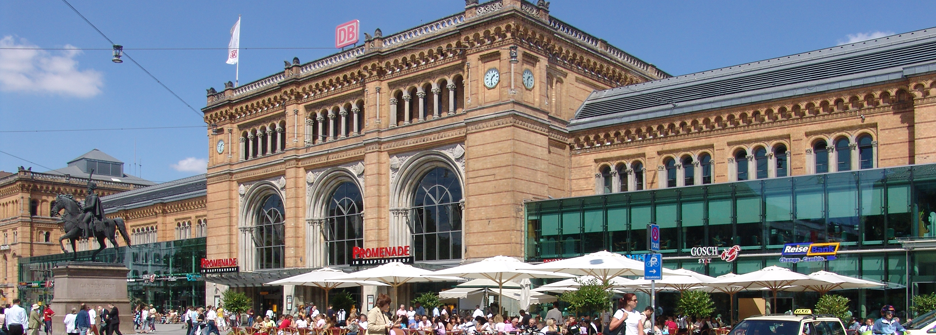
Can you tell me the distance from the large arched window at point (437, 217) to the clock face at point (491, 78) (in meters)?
4.85

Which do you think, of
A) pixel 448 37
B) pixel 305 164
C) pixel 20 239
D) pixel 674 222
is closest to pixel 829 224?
pixel 674 222

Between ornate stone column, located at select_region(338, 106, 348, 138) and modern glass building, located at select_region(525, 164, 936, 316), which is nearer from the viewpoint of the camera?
modern glass building, located at select_region(525, 164, 936, 316)

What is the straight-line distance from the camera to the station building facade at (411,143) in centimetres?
3697

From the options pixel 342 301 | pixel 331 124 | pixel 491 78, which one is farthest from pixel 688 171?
pixel 331 124

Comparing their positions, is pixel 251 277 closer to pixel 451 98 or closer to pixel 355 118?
pixel 355 118

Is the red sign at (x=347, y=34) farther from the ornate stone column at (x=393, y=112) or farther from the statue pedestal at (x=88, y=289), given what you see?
the statue pedestal at (x=88, y=289)

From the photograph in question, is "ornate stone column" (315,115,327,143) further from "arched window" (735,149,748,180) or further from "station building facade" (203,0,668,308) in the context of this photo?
"arched window" (735,149,748,180)

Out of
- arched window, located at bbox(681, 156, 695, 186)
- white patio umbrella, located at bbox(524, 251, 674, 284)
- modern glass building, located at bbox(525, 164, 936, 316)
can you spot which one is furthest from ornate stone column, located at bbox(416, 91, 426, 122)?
white patio umbrella, located at bbox(524, 251, 674, 284)

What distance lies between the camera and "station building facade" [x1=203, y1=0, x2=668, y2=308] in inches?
1455

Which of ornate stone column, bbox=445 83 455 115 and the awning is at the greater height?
ornate stone column, bbox=445 83 455 115

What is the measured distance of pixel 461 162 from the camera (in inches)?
1519

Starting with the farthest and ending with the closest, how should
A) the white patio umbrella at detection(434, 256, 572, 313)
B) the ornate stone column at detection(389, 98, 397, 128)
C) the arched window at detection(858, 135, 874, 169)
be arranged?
the ornate stone column at detection(389, 98, 397, 128) < the arched window at detection(858, 135, 874, 169) < the white patio umbrella at detection(434, 256, 572, 313)

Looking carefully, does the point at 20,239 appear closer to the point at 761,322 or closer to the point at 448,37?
the point at 448,37

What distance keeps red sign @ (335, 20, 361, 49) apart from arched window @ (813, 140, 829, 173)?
23840mm
